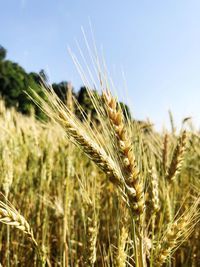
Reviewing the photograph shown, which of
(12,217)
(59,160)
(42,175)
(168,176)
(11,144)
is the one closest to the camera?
(12,217)

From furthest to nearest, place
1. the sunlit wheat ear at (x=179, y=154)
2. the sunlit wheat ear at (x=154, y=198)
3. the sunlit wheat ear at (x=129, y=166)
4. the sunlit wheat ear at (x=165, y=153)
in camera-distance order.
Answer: the sunlit wheat ear at (x=165, y=153) < the sunlit wheat ear at (x=179, y=154) < the sunlit wheat ear at (x=154, y=198) < the sunlit wheat ear at (x=129, y=166)

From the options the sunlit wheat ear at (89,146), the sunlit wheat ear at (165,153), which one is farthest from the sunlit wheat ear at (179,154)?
the sunlit wheat ear at (89,146)

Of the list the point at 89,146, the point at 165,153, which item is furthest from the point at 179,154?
the point at 89,146

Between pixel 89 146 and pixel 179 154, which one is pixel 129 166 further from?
pixel 179 154

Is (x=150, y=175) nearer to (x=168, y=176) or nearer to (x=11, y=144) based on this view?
(x=168, y=176)

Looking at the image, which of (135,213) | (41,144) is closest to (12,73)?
(41,144)

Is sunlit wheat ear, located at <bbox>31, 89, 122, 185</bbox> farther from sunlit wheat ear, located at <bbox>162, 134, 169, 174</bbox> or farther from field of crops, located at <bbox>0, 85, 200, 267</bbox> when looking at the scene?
sunlit wheat ear, located at <bbox>162, 134, 169, 174</bbox>

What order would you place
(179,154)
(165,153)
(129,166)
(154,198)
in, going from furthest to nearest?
(165,153), (179,154), (154,198), (129,166)

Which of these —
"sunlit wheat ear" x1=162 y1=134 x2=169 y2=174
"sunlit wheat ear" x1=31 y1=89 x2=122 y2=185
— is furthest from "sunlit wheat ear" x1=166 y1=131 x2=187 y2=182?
"sunlit wheat ear" x1=31 y1=89 x2=122 y2=185

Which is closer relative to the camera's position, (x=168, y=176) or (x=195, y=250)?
(x=168, y=176)

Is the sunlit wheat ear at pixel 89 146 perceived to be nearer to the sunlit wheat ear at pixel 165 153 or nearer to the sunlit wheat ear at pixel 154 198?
the sunlit wheat ear at pixel 154 198

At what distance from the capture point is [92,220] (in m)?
1.18

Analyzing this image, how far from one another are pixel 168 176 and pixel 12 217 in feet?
2.34

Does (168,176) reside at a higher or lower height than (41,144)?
lower
